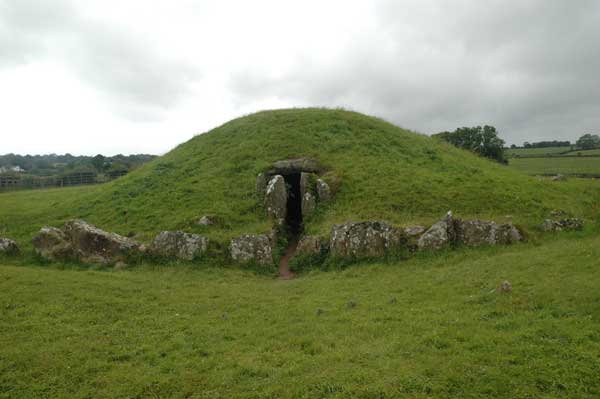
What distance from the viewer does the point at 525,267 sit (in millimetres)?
12289

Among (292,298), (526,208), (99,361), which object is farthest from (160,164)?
(526,208)

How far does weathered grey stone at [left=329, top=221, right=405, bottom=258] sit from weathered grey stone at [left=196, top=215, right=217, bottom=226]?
6911 millimetres

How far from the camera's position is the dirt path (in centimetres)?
1616

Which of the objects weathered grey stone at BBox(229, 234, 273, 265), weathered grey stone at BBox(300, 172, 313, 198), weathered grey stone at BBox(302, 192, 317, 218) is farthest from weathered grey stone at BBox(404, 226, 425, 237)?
weathered grey stone at BBox(300, 172, 313, 198)

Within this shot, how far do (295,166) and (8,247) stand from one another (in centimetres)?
1611

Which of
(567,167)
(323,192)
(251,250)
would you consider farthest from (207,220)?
(567,167)

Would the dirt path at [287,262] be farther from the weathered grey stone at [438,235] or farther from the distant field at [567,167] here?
the distant field at [567,167]

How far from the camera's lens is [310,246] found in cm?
1720

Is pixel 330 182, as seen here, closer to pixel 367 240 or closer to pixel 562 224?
pixel 367 240

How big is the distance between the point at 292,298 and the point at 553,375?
7944 mm

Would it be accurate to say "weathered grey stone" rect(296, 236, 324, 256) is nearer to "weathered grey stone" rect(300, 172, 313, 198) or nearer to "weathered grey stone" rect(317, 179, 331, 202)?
"weathered grey stone" rect(317, 179, 331, 202)

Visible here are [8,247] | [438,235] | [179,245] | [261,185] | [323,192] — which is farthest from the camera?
[261,185]

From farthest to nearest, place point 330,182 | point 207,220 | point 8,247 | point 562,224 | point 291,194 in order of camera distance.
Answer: point 291,194 → point 330,182 → point 207,220 → point 8,247 → point 562,224

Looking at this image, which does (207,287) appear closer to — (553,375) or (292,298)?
(292,298)
